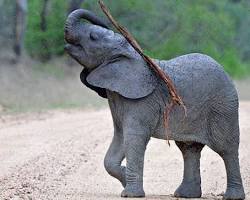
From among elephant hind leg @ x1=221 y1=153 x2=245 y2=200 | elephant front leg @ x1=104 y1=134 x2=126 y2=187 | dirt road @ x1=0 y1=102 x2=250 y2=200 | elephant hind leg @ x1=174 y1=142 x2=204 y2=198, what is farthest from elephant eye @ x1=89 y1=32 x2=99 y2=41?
elephant hind leg @ x1=221 y1=153 x2=245 y2=200

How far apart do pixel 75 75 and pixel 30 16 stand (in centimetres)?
670

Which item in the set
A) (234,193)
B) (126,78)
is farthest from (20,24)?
(234,193)

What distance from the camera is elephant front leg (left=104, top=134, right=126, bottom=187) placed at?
1087 cm

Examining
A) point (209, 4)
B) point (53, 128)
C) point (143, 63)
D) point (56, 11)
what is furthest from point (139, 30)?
point (143, 63)

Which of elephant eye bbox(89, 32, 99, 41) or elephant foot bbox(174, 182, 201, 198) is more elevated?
elephant eye bbox(89, 32, 99, 41)

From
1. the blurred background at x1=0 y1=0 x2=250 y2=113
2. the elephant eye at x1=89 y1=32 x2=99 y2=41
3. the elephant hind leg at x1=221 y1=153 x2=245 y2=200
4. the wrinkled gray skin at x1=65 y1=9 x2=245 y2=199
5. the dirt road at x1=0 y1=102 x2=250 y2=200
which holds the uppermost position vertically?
the elephant eye at x1=89 y1=32 x2=99 y2=41

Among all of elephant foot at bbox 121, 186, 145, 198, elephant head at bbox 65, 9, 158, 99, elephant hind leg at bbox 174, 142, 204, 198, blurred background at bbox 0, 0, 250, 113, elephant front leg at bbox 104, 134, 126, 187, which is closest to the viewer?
elephant foot at bbox 121, 186, 145, 198

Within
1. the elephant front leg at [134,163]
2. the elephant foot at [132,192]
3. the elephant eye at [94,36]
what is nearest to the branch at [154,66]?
the elephant eye at [94,36]

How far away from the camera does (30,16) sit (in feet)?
133

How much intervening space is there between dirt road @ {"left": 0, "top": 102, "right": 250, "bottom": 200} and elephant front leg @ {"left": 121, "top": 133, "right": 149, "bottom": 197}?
21cm

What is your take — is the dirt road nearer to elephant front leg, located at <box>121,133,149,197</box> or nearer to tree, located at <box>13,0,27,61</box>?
elephant front leg, located at <box>121,133,149,197</box>

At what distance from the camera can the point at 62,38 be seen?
37656 millimetres

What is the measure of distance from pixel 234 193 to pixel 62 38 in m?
27.4

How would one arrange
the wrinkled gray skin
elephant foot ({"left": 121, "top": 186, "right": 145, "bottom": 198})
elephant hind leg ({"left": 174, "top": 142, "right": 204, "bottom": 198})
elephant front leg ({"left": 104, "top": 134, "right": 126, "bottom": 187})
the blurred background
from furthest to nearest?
the blurred background
elephant hind leg ({"left": 174, "top": 142, "right": 204, "bottom": 198})
elephant front leg ({"left": 104, "top": 134, "right": 126, "bottom": 187})
the wrinkled gray skin
elephant foot ({"left": 121, "top": 186, "right": 145, "bottom": 198})
